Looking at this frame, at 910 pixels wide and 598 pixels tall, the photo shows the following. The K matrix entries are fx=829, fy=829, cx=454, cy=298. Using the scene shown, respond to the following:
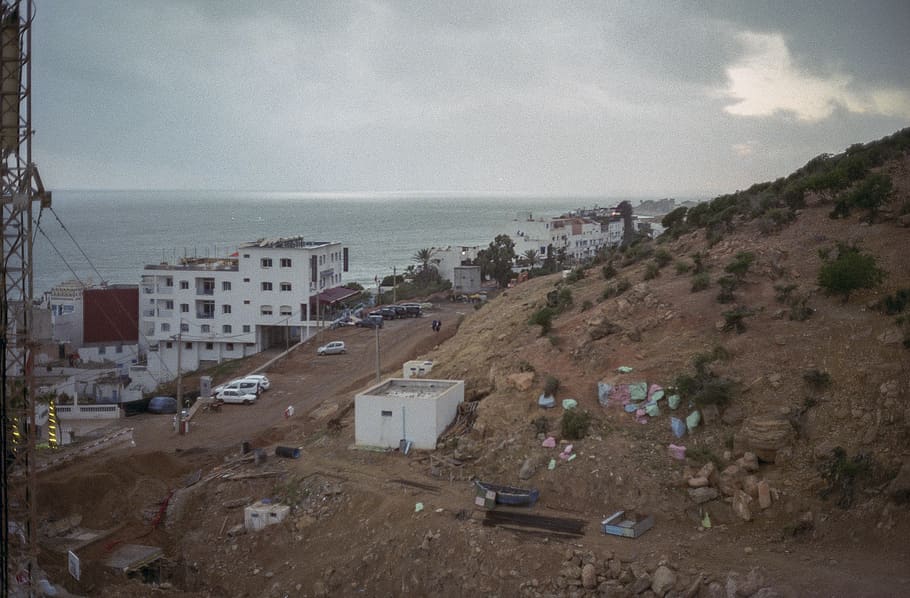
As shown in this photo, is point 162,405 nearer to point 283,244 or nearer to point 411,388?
point 411,388

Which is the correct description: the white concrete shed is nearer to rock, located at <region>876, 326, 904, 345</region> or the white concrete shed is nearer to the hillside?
the hillside

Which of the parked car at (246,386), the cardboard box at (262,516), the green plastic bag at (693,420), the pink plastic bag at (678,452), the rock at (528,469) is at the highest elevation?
the green plastic bag at (693,420)

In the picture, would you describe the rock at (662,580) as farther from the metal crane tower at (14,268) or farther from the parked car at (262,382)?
the parked car at (262,382)

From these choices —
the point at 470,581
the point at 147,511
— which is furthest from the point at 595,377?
the point at 147,511

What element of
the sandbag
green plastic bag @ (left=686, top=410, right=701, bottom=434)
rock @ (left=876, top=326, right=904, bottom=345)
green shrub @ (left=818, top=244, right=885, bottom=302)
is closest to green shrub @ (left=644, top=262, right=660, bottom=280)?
green shrub @ (left=818, top=244, right=885, bottom=302)

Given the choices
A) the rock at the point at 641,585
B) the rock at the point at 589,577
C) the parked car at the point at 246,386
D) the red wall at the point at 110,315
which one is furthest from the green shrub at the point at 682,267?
the red wall at the point at 110,315

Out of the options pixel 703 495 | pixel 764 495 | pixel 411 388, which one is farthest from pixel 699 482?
pixel 411 388
